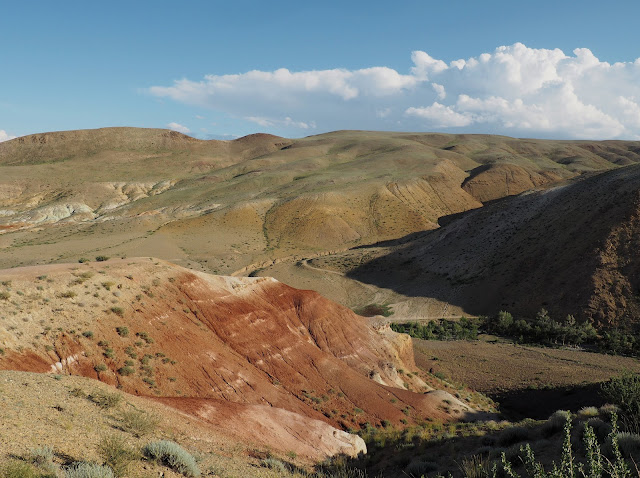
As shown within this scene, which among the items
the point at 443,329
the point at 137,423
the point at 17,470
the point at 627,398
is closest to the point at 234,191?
the point at 443,329

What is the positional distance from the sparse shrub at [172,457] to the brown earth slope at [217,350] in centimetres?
488

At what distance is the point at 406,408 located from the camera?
2216 centimetres

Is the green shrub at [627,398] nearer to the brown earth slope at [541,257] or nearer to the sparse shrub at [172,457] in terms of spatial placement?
the sparse shrub at [172,457]

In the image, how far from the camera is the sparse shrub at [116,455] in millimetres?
8098

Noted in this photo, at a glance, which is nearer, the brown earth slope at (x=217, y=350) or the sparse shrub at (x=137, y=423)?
the sparse shrub at (x=137, y=423)

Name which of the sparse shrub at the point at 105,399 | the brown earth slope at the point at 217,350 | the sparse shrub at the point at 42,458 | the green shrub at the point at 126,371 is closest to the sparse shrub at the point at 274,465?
the brown earth slope at the point at 217,350

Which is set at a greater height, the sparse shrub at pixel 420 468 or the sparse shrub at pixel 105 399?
the sparse shrub at pixel 105 399

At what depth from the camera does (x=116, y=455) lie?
27.1ft

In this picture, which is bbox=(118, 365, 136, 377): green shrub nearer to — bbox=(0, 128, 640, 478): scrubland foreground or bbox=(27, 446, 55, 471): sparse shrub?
bbox=(0, 128, 640, 478): scrubland foreground

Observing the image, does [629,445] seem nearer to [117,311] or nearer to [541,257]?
[117,311]

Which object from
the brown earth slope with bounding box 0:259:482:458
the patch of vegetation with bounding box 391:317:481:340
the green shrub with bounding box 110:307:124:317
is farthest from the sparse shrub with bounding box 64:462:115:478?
the patch of vegetation with bounding box 391:317:481:340

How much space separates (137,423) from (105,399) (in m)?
1.87

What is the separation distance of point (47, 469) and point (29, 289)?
1345 centimetres

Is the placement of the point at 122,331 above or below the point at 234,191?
below
